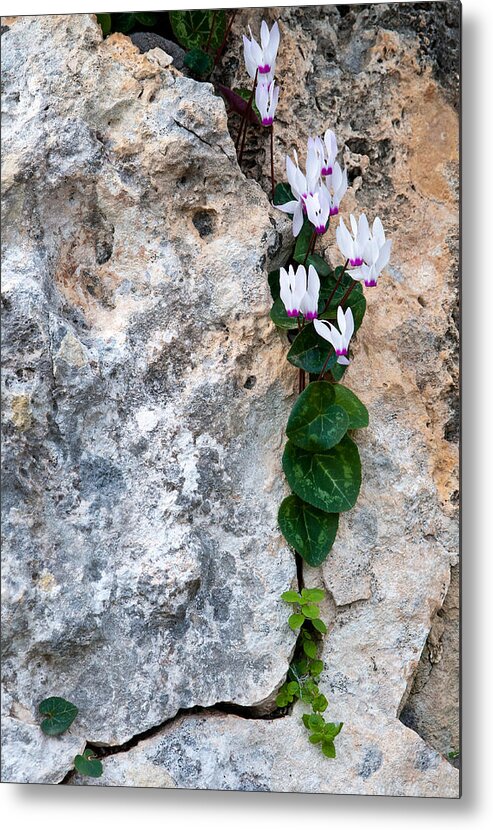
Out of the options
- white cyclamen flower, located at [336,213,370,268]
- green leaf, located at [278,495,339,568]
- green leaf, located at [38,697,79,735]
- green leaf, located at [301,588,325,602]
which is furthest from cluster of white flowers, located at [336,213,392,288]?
green leaf, located at [38,697,79,735]

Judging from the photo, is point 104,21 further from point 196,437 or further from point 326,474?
point 326,474

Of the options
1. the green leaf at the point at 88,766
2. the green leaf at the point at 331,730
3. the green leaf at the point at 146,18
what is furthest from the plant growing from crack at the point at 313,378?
the green leaf at the point at 88,766

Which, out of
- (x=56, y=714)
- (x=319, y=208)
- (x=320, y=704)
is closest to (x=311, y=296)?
(x=319, y=208)

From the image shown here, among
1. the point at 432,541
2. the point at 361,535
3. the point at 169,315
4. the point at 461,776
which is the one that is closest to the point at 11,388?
the point at 169,315

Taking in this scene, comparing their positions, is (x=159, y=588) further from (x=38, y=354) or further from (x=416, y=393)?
(x=416, y=393)

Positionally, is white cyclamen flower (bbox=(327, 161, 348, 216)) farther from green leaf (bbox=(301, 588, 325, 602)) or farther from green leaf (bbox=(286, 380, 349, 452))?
green leaf (bbox=(301, 588, 325, 602))

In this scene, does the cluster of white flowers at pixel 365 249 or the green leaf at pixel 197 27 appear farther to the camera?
the green leaf at pixel 197 27

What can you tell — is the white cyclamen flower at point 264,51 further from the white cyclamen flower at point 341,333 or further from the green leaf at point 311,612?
the green leaf at point 311,612

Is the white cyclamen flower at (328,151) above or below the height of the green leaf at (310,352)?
above
